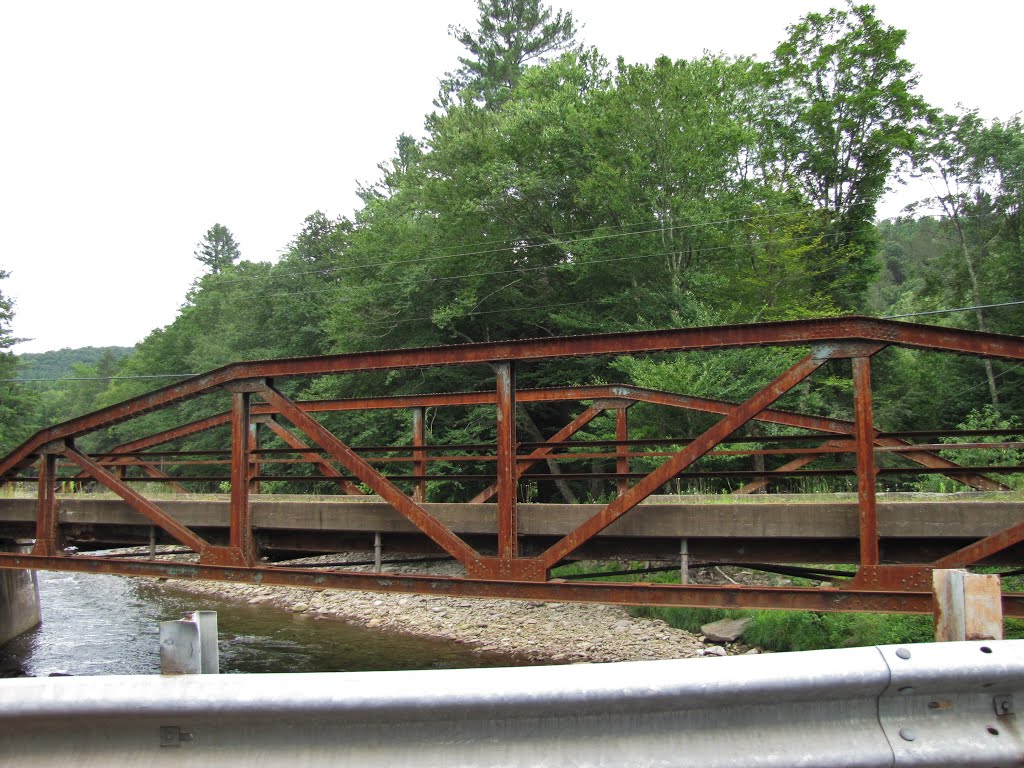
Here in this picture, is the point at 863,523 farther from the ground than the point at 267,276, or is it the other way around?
the point at 267,276

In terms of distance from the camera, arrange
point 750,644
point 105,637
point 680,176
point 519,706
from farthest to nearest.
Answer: point 680,176, point 105,637, point 750,644, point 519,706

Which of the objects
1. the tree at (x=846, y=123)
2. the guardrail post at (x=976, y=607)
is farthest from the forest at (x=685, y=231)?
the guardrail post at (x=976, y=607)

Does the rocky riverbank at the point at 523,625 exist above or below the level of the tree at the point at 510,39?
below

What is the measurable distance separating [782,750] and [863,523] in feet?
16.1

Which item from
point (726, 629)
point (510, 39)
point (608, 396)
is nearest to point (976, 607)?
point (608, 396)

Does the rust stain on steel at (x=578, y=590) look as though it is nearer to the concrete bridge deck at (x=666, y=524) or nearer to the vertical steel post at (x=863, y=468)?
the vertical steel post at (x=863, y=468)

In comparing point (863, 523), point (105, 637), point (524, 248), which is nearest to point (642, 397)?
point (863, 523)

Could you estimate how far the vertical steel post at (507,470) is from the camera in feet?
27.4

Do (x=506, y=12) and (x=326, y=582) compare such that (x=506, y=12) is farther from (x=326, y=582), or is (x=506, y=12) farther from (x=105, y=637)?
(x=326, y=582)

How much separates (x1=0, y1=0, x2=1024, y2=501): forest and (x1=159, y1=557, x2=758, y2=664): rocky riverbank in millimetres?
7156

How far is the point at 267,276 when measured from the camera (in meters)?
47.9

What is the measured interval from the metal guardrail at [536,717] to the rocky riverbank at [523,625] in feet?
35.1

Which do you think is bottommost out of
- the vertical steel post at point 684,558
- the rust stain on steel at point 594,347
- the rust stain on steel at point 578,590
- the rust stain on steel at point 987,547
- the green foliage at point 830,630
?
the green foliage at point 830,630

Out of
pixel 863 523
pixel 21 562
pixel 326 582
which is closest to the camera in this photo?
pixel 863 523
